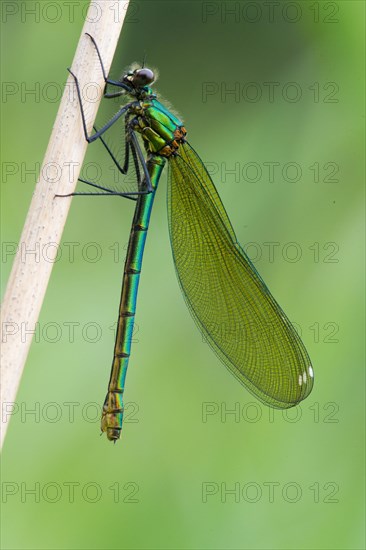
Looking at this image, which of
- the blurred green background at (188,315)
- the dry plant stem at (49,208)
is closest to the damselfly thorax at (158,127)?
the blurred green background at (188,315)

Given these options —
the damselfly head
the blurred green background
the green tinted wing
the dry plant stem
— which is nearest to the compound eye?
the damselfly head

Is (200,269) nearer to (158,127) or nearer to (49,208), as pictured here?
(158,127)

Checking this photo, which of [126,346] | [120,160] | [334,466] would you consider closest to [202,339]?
[126,346]

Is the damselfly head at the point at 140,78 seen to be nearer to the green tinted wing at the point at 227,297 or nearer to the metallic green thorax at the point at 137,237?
the metallic green thorax at the point at 137,237

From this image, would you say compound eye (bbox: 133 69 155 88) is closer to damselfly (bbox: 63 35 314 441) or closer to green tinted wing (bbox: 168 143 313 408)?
damselfly (bbox: 63 35 314 441)

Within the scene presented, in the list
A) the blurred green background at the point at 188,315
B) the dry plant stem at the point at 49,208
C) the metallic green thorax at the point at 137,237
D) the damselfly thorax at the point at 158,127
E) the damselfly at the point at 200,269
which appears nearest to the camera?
the dry plant stem at the point at 49,208

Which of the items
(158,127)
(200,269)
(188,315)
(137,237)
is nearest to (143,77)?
(158,127)
